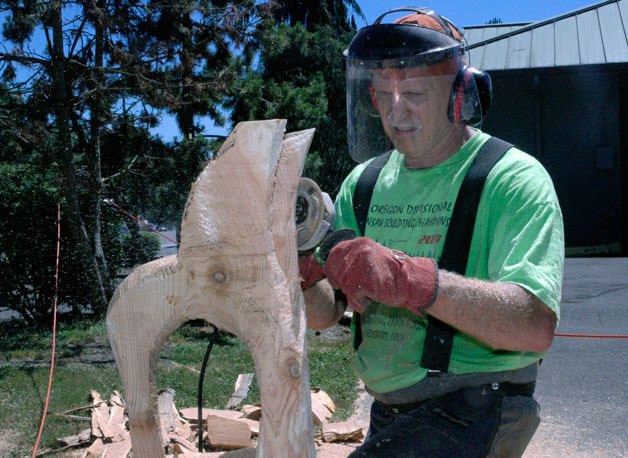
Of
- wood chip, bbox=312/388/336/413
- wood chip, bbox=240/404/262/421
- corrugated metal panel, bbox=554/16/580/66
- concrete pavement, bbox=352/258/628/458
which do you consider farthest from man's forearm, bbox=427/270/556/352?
corrugated metal panel, bbox=554/16/580/66

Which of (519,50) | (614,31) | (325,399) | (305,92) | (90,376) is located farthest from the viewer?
(519,50)

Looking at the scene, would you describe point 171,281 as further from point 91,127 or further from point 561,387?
point 91,127

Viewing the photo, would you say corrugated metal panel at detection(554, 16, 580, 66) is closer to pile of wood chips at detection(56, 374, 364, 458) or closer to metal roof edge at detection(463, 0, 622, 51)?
metal roof edge at detection(463, 0, 622, 51)

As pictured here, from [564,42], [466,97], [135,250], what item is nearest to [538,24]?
[564,42]

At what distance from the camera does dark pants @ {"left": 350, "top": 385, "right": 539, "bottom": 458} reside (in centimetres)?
169

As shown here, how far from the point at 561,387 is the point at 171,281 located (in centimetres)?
459

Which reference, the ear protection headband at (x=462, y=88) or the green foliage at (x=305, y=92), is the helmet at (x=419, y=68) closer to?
the ear protection headband at (x=462, y=88)

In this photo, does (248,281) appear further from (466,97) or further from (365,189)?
(466,97)

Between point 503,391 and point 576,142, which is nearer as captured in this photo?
point 503,391

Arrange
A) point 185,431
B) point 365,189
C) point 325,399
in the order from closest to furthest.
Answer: point 365,189 → point 185,431 → point 325,399

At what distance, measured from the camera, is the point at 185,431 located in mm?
4527

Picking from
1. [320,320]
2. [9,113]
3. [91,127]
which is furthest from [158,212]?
[320,320]

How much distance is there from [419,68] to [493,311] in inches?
29.9

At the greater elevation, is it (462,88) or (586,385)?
(462,88)
